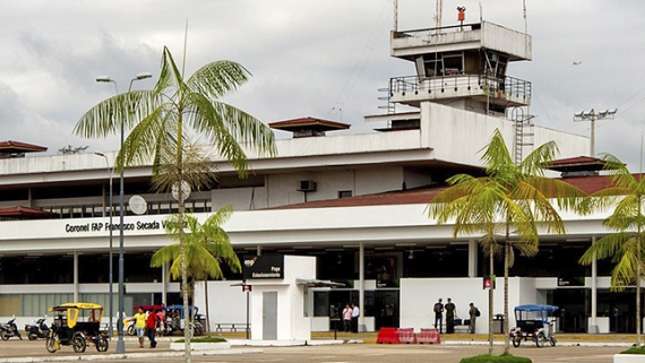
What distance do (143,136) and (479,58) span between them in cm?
6105

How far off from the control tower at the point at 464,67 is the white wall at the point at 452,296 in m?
20.0

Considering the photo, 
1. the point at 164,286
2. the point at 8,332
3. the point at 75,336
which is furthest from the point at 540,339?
the point at 164,286

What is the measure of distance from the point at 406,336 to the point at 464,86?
29.1m

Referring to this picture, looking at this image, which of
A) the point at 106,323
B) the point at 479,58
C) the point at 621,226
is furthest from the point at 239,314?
the point at 621,226

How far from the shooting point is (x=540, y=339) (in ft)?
180

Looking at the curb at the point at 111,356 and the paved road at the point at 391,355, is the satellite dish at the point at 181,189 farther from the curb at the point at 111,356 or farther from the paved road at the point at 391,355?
the curb at the point at 111,356

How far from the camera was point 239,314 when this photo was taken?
73062 millimetres

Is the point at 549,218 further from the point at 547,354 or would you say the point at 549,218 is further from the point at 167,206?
the point at 167,206

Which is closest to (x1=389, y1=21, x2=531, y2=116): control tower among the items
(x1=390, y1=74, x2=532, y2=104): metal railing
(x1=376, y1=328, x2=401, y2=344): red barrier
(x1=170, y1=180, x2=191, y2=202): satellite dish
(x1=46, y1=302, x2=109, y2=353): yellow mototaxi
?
(x1=390, y1=74, x2=532, y2=104): metal railing

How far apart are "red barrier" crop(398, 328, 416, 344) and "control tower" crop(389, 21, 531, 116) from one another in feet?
92.0

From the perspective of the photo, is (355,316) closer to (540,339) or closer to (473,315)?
(473,315)

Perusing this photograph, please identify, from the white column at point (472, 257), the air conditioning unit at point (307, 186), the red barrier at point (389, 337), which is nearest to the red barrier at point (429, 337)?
the red barrier at point (389, 337)

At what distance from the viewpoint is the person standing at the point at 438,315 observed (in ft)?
211

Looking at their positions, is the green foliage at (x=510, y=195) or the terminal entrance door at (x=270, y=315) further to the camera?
the terminal entrance door at (x=270, y=315)
